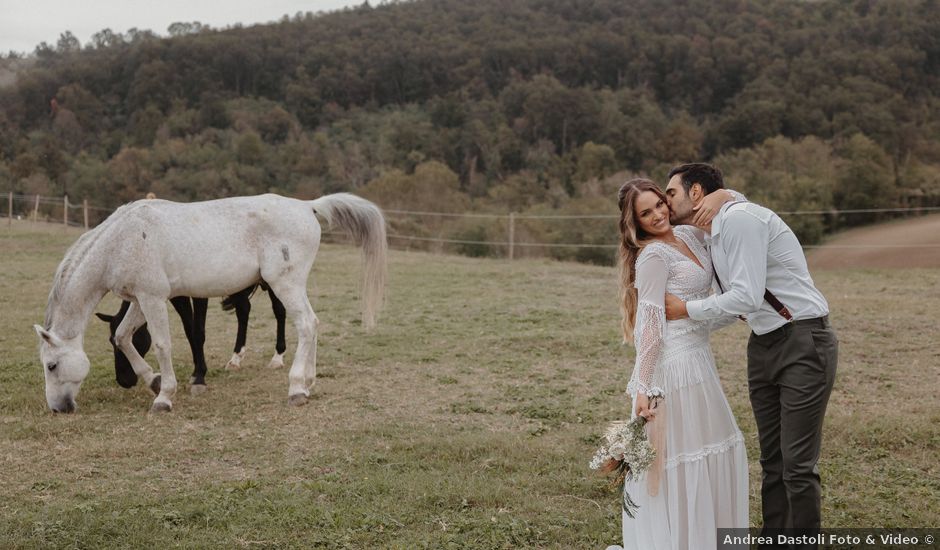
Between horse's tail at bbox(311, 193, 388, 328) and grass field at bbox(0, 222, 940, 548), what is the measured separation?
783mm

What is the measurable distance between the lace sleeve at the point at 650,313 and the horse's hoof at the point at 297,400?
12.2 ft

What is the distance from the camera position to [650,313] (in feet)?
9.96

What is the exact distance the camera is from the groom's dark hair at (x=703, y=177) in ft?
10.3

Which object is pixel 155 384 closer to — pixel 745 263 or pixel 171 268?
pixel 171 268

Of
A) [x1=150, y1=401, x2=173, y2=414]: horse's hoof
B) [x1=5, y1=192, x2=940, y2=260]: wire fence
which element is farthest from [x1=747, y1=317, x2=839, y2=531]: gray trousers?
[x1=5, y1=192, x2=940, y2=260]: wire fence

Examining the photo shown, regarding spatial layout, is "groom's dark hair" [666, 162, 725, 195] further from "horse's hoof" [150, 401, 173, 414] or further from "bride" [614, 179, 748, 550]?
"horse's hoof" [150, 401, 173, 414]

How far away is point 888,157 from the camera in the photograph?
32938 mm

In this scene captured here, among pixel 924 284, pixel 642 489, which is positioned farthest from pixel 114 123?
pixel 642 489

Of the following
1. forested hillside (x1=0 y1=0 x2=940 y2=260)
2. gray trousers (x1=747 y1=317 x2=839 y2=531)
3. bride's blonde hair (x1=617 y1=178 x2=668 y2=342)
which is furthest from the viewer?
forested hillside (x1=0 y1=0 x2=940 y2=260)

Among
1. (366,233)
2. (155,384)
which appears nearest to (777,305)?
(366,233)

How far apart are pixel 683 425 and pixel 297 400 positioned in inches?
150

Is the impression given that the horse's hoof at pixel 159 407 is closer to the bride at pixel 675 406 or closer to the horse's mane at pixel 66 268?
the horse's mane at pixel 66 268

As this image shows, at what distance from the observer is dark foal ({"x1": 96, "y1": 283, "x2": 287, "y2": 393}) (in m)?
6.62

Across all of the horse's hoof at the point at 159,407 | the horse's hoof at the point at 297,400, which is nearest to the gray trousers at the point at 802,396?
the horse's hoof at the point at 297,400
